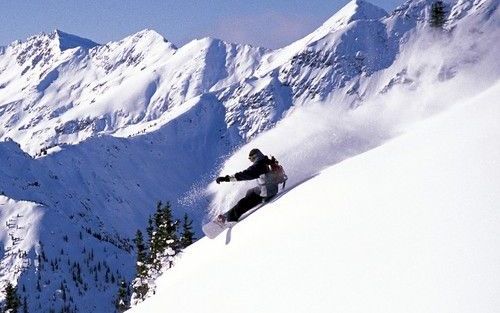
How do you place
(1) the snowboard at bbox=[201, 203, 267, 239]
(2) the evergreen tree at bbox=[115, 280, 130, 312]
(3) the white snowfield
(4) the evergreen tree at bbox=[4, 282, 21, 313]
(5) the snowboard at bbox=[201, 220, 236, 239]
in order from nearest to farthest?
(3) the white snowfield → (1) the snowboard at bbox=[201, 203, 267, 239] → (5) the snowboard at bbox=[201, 220, 236, 239] → (2) the evergreen tree at bbox=[115, 280, 130, 312] → (4) the evergreen tree at bbox=[4, 282, 21, 313]

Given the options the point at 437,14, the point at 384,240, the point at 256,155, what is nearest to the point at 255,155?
the point at 256,155

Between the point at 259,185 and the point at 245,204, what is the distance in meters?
0.56

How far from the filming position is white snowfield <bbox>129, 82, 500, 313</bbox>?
6.54 meters

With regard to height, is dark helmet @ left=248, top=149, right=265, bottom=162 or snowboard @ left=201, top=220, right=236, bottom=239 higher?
dark helmet @ left=248, top=149, right=265, bottom=162

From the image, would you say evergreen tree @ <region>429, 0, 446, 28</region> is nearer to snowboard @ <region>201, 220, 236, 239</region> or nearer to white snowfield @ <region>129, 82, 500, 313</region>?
snowboard @ <region>201, 220, 236, 239</region>

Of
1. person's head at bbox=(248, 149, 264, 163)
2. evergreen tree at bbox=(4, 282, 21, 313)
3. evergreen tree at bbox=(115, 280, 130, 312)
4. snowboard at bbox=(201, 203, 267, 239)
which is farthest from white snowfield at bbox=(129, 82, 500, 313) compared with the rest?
evergreen tree at bbox=(4, 282, 21, 313)

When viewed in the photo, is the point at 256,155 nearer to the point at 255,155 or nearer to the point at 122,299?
the point at 255,155

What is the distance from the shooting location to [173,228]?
1747 inches

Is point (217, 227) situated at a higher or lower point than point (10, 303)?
lower

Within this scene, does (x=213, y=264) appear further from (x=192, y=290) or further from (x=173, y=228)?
(x=173, y=228)

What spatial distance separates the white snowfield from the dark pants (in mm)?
1638

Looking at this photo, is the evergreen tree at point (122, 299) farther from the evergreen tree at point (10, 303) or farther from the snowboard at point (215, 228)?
the snowboard at point (215, 228)

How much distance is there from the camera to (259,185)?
1538 centimetres

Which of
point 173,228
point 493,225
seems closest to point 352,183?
point 493,225
